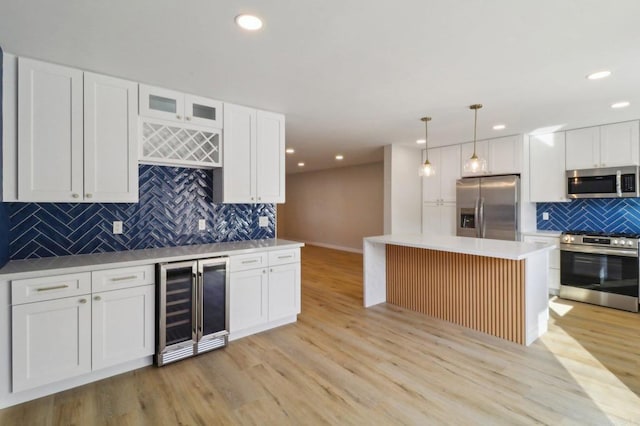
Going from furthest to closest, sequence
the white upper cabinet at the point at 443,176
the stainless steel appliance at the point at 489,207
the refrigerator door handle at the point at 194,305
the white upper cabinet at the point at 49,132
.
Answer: the white upper cabinet at the point at 443,176 → the stainless steel appliance at the point at 489,207 → the refrigerator door handle at the point at 194,305 → the white upper cabinet at the point at 49,132

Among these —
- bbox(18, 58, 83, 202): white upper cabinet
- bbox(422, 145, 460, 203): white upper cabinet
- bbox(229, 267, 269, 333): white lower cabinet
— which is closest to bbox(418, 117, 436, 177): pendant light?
bbox(422, 145, 460, 203): white upper cabinet

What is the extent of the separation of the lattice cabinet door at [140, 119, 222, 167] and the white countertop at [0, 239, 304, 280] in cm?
82

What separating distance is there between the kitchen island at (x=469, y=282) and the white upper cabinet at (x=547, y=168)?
1864 millimetres

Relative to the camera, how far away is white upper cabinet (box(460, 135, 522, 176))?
4.87 meters

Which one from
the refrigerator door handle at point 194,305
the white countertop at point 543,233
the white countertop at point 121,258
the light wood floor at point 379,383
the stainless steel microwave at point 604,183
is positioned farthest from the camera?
the white countertop at point 543,233

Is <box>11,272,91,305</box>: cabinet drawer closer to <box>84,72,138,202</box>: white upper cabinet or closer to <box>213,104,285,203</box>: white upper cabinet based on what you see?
<box>84,72,138,202</box>: white upper cabinet

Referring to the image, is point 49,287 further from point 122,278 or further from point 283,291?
point 283,291

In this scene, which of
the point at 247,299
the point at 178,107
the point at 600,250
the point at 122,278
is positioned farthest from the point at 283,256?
the point at 600,250

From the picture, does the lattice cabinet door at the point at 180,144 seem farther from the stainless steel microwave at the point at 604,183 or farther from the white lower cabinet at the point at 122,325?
the stainless steel microwave at the point at 604,183

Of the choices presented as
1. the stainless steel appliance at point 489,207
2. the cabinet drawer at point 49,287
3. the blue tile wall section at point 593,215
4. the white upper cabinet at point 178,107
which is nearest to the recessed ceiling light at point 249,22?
the white upper cabinet at point 178,107

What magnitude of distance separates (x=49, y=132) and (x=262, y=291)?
2168 mm

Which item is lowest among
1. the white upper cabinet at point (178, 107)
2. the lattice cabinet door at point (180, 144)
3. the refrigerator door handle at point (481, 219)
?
the refrigerator door handle at point (481, 219)

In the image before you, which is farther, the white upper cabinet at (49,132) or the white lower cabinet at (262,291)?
the white lower cabinet at (262,291)

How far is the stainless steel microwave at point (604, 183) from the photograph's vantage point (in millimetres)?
4031
